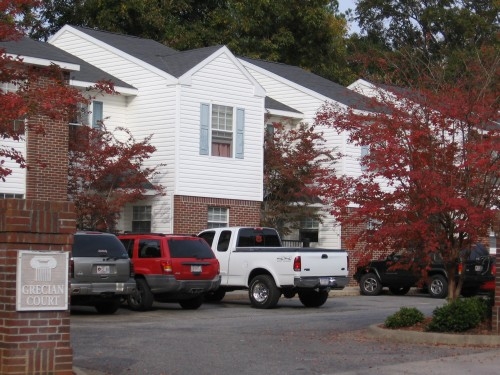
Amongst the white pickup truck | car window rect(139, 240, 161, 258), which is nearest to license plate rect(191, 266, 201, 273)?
car window rect(139, 240, 161, 258)

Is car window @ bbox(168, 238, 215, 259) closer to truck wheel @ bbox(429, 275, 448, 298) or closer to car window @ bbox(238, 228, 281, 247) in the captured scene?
car window @ bbox(238, 228, 281, 247)

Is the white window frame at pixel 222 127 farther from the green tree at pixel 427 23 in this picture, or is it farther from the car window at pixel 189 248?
the green tree at pixel 427 23

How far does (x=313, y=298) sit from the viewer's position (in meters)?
24.9

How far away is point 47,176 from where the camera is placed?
1013 inches

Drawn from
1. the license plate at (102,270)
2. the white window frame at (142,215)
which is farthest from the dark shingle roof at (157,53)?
the license plate at (102,270)

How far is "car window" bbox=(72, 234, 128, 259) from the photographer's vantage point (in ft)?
66.1

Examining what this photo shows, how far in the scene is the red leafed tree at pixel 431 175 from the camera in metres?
16.3

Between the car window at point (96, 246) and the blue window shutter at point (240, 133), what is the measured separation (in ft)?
33.4

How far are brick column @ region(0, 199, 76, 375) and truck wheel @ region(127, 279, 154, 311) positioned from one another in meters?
11.3

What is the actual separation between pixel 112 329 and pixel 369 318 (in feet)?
19.7

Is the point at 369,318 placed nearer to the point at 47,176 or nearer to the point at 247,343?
the point at 247,343

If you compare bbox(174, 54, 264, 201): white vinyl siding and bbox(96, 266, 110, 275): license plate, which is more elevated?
bbox(174, 54, 264, 201): white vinyl siding

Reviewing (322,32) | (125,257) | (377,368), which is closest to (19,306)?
(377,368)

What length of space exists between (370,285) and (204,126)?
24.0 feet
